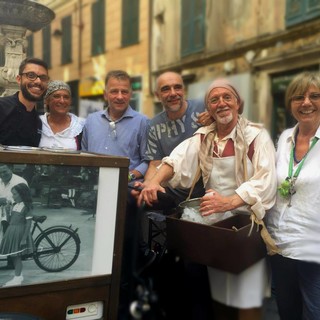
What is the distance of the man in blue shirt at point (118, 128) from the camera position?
2.54 m

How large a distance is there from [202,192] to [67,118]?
123cm

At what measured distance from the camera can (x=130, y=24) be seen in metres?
8.73

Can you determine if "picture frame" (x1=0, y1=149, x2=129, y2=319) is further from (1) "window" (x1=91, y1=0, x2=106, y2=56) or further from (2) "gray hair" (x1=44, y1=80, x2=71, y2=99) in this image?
(1) "window" (x1=91, y1=0, x2=106, y2=56)

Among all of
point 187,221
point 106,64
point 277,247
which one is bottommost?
point 277,247

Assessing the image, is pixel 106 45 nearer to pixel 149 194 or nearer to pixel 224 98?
pixel 224 98

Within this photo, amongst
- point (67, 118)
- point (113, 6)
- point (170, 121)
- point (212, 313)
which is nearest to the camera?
point (212, 313)

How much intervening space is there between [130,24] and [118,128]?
6670mm

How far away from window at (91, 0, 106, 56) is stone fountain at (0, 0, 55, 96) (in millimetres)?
3930

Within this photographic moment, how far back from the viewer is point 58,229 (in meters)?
1.47

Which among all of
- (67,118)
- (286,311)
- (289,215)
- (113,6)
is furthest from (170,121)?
(113,6)

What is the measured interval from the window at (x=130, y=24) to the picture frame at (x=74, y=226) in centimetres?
687

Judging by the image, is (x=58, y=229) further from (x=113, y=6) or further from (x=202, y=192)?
(x=113, y=6)

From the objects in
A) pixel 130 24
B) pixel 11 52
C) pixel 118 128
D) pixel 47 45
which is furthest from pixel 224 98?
pixel 130 24

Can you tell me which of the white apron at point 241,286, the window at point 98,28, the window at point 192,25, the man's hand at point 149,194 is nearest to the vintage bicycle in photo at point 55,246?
the man's hand at point 149,194
